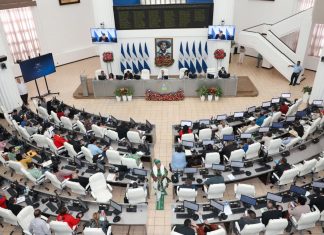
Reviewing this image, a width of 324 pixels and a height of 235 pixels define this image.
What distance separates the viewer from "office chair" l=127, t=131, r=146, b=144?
1328 cm

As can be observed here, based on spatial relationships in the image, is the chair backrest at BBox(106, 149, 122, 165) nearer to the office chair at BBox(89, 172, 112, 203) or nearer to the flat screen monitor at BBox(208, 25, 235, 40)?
the office chair at BBox(89, 172, 112, 203)

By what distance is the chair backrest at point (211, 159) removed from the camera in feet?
37.9

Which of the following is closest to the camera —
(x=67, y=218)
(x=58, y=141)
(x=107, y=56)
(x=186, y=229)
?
(x=186, y=229)

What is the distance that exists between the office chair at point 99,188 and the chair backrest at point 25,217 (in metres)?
2.06

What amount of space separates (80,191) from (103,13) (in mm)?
13090

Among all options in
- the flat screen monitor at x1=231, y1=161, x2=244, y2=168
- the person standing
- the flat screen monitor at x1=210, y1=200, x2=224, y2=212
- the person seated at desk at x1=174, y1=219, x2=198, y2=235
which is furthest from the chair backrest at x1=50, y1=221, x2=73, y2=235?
the person standing

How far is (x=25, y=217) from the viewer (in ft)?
31.1

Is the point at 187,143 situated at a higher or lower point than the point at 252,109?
higher

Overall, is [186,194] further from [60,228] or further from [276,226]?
[60,228]

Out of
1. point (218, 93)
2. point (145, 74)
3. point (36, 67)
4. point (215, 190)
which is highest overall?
point (36, 67)

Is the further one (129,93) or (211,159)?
(129,93)

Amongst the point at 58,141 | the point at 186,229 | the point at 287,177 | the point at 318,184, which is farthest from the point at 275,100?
the point at 58,141

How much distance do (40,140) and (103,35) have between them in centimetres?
939

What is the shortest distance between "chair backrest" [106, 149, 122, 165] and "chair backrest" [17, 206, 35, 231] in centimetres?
341
